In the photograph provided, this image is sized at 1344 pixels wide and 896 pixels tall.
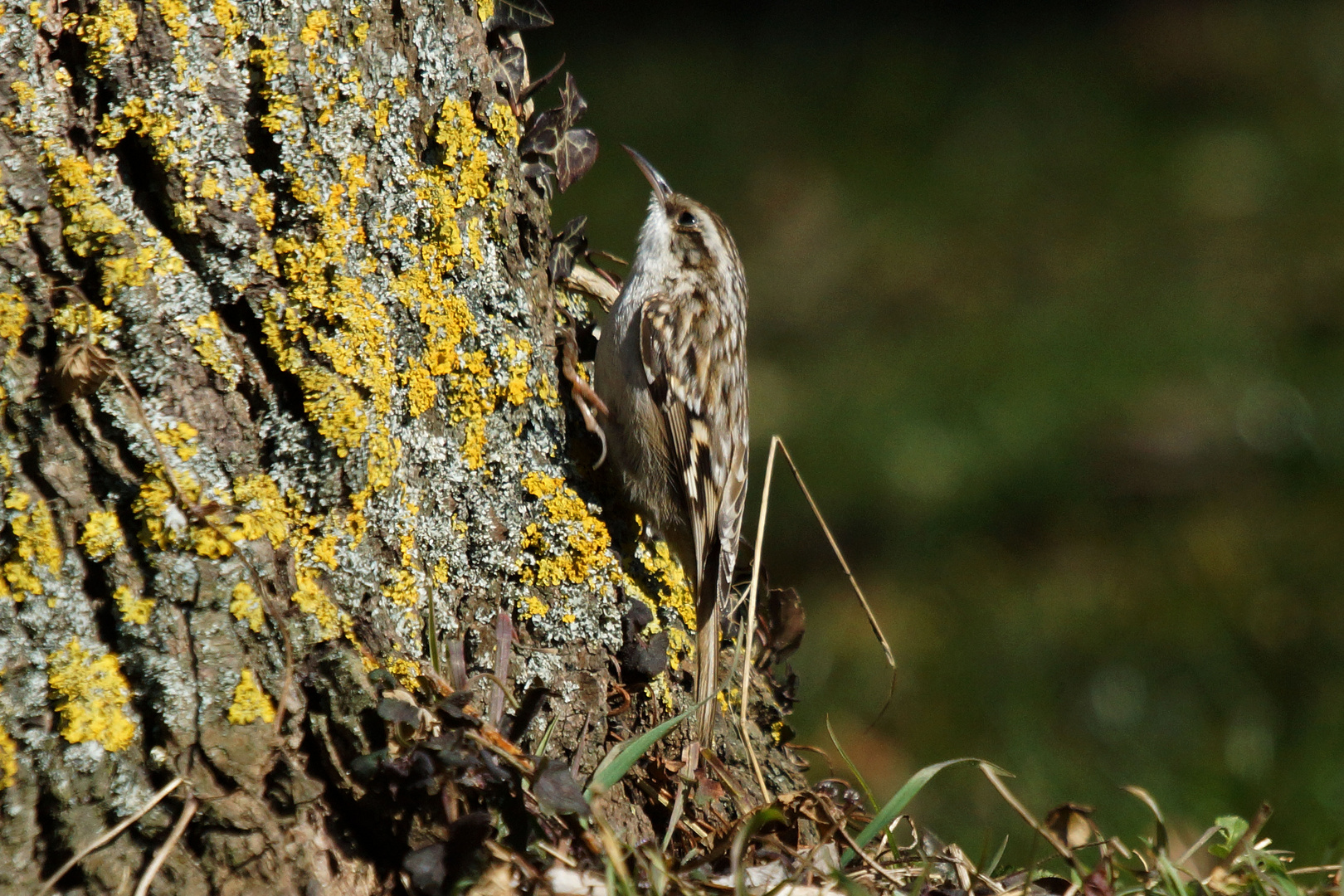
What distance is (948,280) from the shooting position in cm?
641

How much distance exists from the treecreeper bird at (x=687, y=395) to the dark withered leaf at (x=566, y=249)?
264 mm

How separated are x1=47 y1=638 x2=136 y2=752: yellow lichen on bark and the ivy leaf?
3.98ft

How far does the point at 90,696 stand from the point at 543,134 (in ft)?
3.82

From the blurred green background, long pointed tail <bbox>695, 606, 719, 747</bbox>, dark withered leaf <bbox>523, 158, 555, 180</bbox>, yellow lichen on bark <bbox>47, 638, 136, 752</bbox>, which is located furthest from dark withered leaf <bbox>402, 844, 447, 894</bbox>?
the blurred green background

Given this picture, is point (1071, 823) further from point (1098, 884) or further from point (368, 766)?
point (368, 766)

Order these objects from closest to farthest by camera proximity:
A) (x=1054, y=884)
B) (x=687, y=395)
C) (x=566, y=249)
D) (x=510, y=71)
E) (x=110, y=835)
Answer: (x=110, y=835), (x=1054, y=884), (x=510, y=71), (x=566, y=249), (x=687, y=395)

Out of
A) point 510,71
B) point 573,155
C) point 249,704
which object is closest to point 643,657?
point 249,704

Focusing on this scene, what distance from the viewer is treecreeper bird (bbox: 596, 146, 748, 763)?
241 centimetres

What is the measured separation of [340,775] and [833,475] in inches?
143

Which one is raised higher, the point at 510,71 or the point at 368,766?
the point at 510,71

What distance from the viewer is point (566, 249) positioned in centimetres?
232

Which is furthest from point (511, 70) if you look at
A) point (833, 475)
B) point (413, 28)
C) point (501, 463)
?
point (833, 475)

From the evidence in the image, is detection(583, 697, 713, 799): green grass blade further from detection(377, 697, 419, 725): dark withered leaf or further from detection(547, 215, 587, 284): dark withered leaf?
detection(547, 215, 587, 284): dark withered leaf

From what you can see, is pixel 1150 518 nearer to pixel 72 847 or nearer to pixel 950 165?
pixel 950 165
